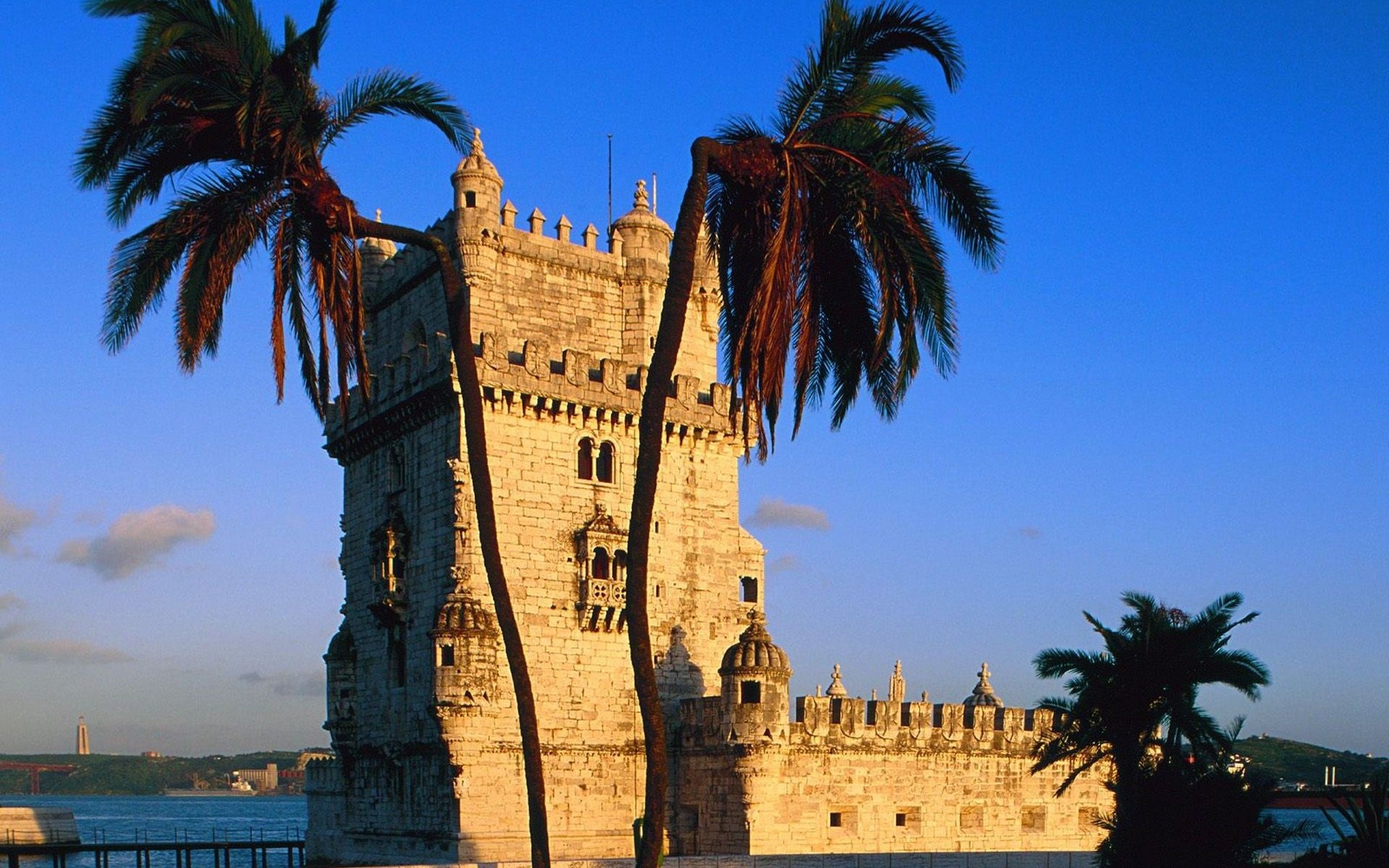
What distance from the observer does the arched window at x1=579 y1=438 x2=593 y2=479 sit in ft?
132

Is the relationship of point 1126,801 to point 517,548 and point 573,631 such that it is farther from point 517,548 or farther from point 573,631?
point 517,548

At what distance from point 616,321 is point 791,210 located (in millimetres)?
22599

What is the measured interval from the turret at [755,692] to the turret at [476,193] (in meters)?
12.7

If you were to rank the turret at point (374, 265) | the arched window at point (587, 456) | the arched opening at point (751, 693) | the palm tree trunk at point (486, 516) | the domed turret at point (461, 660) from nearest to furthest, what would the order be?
the palm tree trunk at point (486, 516) → the domed turret at point (461, 660) → the arched opening at point (751, 693) → the arched window at point (587, 456) → the turret at point (374, 265)

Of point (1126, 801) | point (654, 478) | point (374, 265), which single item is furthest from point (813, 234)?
point (374, 265)

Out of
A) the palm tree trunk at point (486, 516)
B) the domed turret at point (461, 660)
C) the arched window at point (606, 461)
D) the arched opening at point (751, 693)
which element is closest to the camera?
the palm tree trunk at point (486, 516)

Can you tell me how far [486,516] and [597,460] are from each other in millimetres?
18666

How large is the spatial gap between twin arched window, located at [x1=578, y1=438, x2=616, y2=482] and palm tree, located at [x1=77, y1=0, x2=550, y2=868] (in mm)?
18110

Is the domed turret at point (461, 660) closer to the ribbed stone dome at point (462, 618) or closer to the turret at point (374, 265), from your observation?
the ribbed stone dome at point (462, 618)

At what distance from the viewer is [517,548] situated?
3831cm

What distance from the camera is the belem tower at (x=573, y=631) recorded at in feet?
124

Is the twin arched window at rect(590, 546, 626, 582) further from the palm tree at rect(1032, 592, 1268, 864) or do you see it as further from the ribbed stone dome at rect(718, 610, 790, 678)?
the palm tree at rect(1032, 592, 1268, 864)

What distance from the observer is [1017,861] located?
108ft

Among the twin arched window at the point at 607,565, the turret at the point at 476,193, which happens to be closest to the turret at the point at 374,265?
Result: the turret at the point at 476,193
